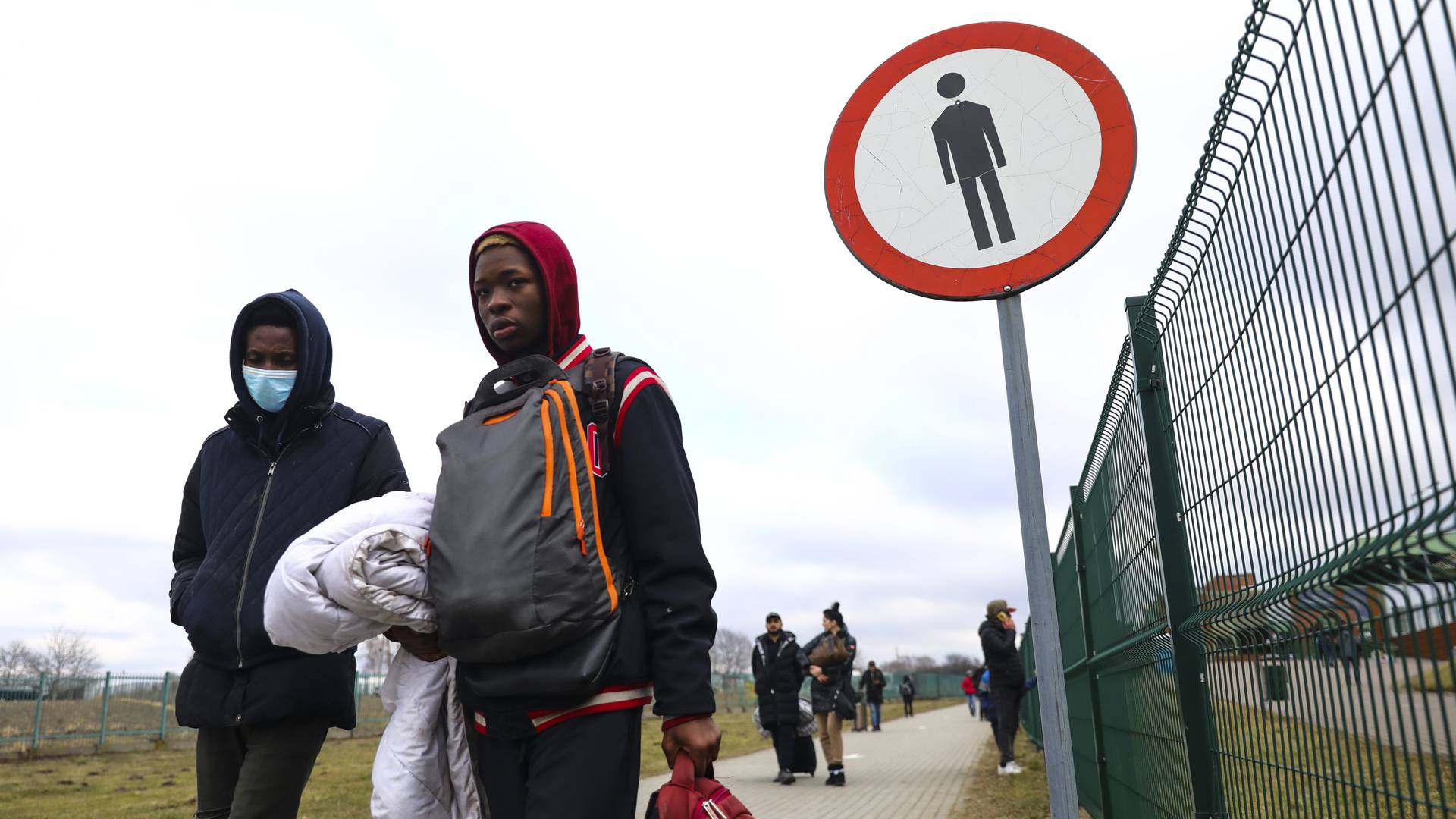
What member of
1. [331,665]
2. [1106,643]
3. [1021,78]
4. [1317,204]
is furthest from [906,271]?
[1106,643]

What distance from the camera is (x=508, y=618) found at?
6.91 feet

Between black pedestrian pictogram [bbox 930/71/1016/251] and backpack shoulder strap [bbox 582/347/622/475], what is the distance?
110 cm

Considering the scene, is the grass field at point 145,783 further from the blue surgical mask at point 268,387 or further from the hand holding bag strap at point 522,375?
the hand holding bag strap at point 522,375

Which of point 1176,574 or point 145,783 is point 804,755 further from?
point 1176,574

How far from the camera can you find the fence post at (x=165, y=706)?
20.2m

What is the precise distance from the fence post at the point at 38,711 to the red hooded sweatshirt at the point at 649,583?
63.4 feet

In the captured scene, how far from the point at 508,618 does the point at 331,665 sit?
119 cm

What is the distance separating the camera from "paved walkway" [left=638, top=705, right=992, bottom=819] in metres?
9.09

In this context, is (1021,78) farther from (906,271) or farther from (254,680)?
(254,680)

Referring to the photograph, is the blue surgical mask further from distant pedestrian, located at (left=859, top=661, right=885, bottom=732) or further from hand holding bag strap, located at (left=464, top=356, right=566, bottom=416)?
distant pedestrian, located at (left=859, top=661, right=885, bottom=732)

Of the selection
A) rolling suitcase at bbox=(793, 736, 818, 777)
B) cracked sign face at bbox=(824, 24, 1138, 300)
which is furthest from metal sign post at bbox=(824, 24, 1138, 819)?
rolling suitcase at bbox=(793, 736, 818, 777)

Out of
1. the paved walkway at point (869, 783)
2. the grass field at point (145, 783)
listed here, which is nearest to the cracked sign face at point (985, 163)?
the paved walkway at point (869, 783)

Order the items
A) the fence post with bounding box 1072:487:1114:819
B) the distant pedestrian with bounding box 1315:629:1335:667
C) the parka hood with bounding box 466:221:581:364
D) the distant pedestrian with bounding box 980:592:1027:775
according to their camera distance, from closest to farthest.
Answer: the distant pedestrian with bounding box 1315:629:1335:667 < the parka hood with bounding box 466:221:581:364 < the fence post with bounding box 1072:487:1114:819 < the distant pedestrian with bounding box 980:592:1027:775

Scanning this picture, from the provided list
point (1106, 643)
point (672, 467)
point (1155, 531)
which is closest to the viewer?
point (672, 467)
